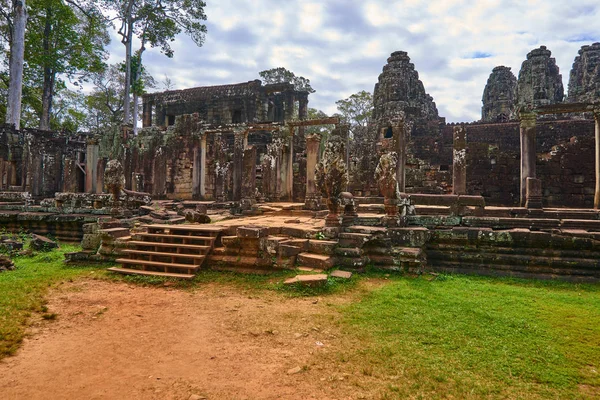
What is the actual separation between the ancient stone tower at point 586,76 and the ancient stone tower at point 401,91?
327 inches

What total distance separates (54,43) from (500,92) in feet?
109

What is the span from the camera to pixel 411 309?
4.37m

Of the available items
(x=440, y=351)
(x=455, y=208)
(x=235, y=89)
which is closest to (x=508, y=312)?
(x=440, y=351)

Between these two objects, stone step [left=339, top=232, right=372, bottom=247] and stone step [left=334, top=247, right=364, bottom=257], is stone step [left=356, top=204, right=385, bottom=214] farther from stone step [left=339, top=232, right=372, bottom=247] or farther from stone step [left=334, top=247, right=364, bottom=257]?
stone step [left=334, top=247, right=364, bottom=257]

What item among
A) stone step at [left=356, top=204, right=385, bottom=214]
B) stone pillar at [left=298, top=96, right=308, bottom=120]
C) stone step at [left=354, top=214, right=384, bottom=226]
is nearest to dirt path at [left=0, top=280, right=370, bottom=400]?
stone step at [left=354, top=214, right=384, bottom=226]

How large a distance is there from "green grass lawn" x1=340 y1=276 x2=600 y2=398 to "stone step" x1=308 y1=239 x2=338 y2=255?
4.42ft

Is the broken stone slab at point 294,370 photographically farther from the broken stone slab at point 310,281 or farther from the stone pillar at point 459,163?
the stone pillar at point 459,163

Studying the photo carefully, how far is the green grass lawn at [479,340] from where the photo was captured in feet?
8.88

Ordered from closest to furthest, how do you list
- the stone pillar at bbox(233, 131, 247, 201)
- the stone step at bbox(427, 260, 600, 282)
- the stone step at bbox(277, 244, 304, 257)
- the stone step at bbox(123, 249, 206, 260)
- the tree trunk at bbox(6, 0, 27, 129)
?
the stone step at bbox(427, 260, 600, 282) → the stone step at bbox(277, 244, 304, 257) → the stone step at bbox(123, 249, 206, 260) → the stone pillar at bbox(233, 131, 247, 201) → the tree trunk at bbox(6, 0, 27, 129)

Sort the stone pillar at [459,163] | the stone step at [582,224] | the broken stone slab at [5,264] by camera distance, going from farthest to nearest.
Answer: the stone pillar at [459,163], the stone step at [582,224], the broken stone slab at [5,264]

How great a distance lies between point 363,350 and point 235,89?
25.5 m

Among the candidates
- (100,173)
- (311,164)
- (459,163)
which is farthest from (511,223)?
(100,173)

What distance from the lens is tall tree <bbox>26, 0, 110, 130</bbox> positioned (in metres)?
23.7

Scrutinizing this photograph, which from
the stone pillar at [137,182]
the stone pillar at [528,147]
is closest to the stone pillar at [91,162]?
the stone pillar at [137,182]
